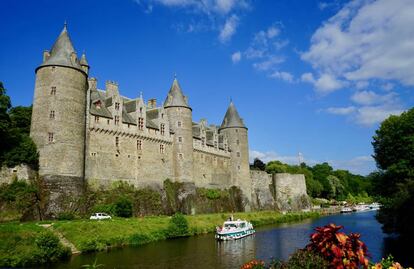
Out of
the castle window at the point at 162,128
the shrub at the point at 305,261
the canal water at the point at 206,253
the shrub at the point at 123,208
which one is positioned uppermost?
the castle window at the point at 162,128

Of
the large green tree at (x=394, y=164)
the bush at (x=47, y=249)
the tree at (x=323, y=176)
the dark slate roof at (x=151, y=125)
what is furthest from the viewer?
the tree at (x=323, y=176)

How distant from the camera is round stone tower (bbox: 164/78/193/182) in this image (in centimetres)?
4428

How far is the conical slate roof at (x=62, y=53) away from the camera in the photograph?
32562mm

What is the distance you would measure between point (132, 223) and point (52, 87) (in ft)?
47.4

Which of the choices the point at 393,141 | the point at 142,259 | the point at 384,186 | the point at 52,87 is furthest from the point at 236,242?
the point at 52,87

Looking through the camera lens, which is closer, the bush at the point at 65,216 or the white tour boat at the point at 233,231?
the bush at the point at 65,216

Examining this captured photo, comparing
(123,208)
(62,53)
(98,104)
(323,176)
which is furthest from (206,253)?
(323,176)

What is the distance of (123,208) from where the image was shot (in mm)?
33125

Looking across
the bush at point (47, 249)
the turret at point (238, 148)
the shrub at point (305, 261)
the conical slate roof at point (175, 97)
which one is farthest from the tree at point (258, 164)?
the shrub at point (305, 261)

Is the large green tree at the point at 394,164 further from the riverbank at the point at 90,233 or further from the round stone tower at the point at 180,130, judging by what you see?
the round stone tower at the point at 180,130

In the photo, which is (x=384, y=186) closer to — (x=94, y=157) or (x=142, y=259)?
(x=142, y=259)

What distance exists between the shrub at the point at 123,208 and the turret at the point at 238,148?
2470 cm

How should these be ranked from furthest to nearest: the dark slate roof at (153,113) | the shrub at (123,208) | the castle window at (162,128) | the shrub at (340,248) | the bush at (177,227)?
the dark slate roof at (153,113) < the castle window at (162,128) < the shrub at (123,208) < the bush at (177,227) < the shrub at (340,248)

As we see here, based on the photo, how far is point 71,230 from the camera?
963 inches
